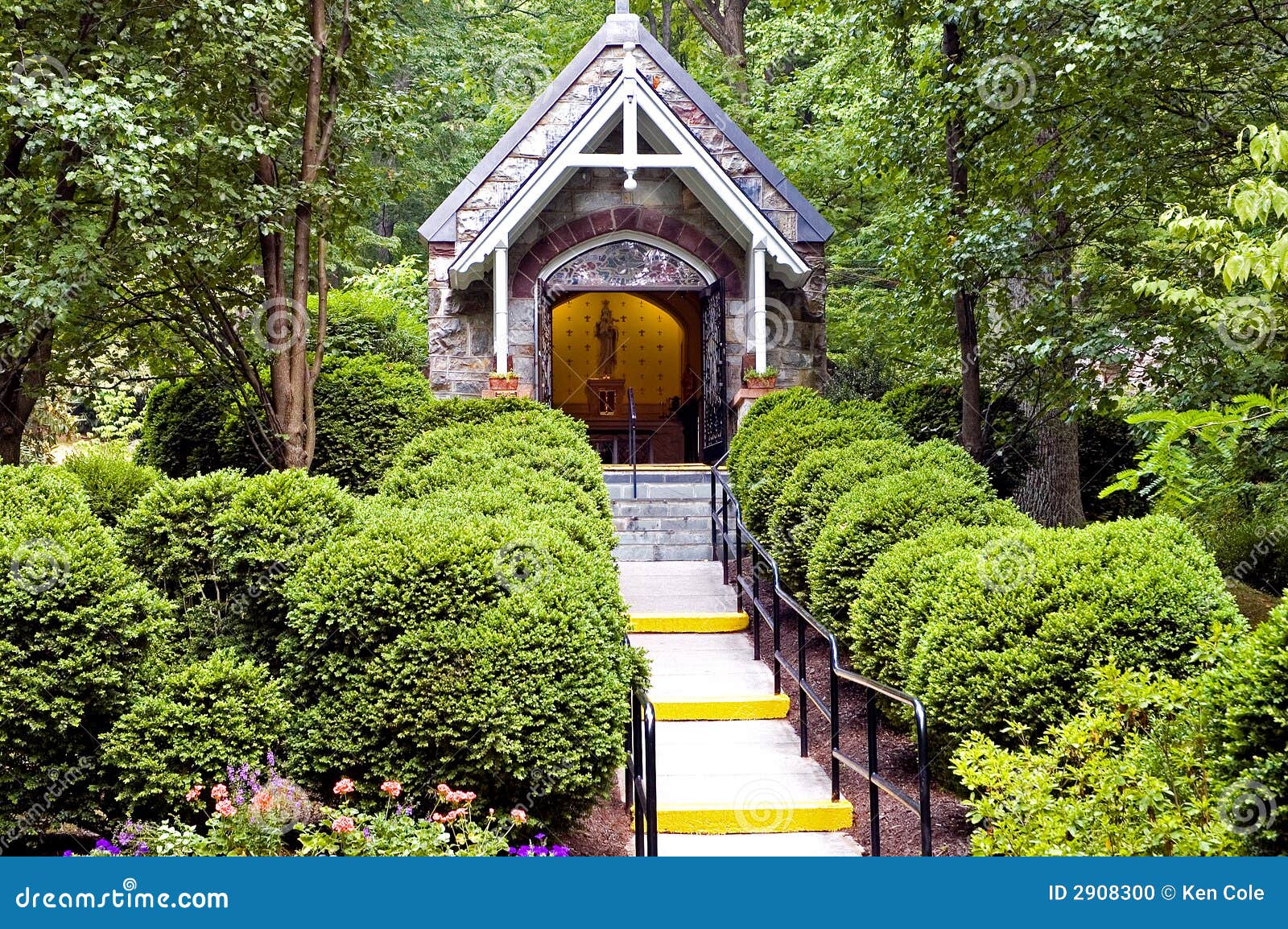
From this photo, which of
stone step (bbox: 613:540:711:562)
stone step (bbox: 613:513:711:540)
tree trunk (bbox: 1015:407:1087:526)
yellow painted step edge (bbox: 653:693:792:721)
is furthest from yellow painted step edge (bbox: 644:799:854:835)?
tree trunk (bbox: 1015:407:1087:526)

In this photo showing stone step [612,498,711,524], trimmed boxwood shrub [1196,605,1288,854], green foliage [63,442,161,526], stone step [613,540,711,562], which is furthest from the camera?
stone step [612,498,711,524]

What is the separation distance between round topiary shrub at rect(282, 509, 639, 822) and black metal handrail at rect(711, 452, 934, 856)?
1.19 m

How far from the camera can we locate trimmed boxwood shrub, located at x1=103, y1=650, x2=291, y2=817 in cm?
461

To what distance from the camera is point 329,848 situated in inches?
161

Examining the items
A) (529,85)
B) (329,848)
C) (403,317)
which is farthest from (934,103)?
(529,85)

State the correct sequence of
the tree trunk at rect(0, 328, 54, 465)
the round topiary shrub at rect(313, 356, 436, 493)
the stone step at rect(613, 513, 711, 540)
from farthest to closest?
the stone step at rect(613, 513, 711, 540) < the round topiary shrub at rect(313, 356, 436, 493) < the tree trunk at rect(0, 328, 54, 465)

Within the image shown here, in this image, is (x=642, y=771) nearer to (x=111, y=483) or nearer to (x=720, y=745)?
(x=720, y=745)

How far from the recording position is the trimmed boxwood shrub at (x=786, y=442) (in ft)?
30.8

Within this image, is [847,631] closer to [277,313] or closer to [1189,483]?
[1189,483]

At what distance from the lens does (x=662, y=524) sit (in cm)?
1137

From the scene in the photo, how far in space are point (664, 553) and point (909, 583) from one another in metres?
5.03

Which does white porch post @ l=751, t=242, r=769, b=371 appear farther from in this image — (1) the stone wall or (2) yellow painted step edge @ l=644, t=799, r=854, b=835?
(2) yellow painted step edge @ l=644, t=799, r=854, b=835

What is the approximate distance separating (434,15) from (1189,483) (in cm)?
2142

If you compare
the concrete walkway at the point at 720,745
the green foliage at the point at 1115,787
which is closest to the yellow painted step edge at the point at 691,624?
the concrete walkway at the point at 720,745
